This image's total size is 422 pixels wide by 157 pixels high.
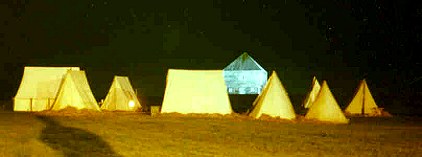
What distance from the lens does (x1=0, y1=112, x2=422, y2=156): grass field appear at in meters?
12.7

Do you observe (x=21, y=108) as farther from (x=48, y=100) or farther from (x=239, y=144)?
(x=239, y=144)

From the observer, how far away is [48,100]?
28.9 m

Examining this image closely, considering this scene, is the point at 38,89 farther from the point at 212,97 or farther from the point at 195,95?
the point at 212,97

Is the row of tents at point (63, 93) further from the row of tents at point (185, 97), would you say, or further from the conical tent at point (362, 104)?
the conical tent at point (362, 104)

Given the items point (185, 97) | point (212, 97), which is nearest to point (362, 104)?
point (212, 97)

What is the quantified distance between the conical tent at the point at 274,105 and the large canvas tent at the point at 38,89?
34.4 ft

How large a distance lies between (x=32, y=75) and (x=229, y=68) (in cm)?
1998

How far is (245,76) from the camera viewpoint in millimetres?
46438

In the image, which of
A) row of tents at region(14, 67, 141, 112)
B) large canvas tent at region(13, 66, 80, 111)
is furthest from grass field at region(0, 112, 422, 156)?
large canvas tent at region(13, 66, 80, 111)

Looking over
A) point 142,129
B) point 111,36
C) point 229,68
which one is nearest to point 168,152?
point 142,129

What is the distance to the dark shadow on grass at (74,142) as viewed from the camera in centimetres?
1229

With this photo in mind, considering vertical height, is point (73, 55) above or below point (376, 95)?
above

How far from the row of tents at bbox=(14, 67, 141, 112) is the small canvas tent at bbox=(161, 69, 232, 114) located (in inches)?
150

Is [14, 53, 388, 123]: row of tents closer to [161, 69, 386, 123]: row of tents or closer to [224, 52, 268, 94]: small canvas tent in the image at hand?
[161, 69, 386, 123]: row of tents
